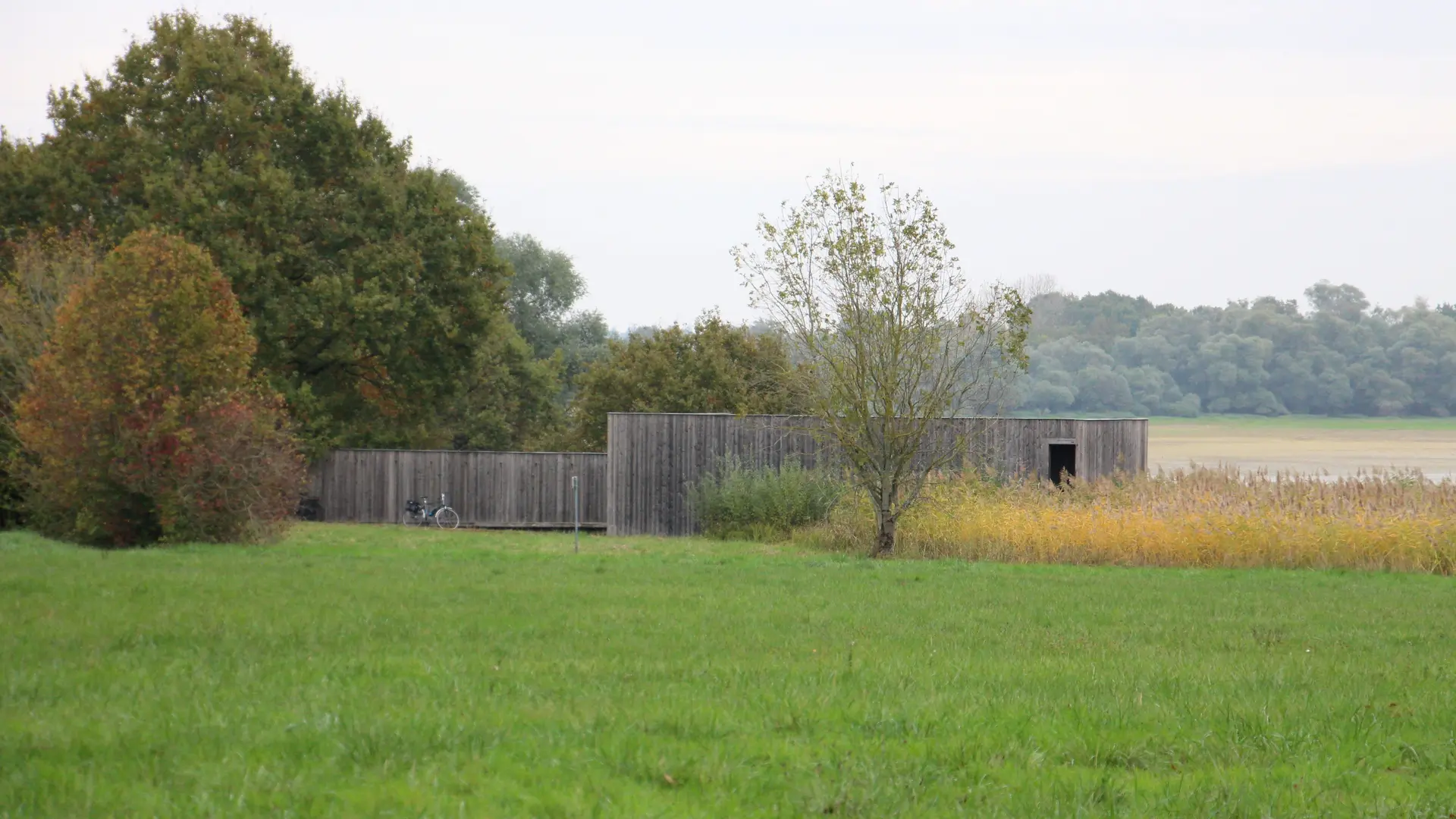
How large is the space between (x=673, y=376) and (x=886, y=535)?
16.4 meters

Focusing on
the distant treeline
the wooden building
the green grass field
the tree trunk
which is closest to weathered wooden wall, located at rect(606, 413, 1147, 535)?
the wooden building

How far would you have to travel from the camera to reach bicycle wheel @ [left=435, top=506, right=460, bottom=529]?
29562 millimetres

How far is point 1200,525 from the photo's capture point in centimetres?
1673

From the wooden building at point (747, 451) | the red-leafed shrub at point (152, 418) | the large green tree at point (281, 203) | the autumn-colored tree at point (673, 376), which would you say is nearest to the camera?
the red-leafed shrub at point (152, 418)

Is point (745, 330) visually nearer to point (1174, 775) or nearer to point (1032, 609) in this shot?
point (1032, 609)

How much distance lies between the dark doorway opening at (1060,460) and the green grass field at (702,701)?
577 inches

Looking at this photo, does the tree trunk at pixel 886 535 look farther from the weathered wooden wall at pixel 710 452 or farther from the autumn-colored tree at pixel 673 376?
the autumn-colored tree at pixel 673 376

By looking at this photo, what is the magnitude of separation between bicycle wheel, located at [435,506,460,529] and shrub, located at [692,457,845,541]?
792 cm

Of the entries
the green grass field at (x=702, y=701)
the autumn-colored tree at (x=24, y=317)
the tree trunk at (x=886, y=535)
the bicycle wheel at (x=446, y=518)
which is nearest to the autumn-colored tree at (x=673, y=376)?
the bicycle wheel at (x=446, y=518)

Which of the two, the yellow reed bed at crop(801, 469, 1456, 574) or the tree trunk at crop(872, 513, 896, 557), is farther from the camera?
the tree trunk at crop(872, 513, 896, 557)

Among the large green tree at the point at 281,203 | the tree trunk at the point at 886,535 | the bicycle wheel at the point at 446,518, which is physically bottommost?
the bicycle wheel at the point at 446,518

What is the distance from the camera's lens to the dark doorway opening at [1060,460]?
86.9ft

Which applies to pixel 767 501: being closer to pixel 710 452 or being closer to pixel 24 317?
pixel 710 452

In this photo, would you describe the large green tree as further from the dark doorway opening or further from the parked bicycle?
the dark doorway opening
